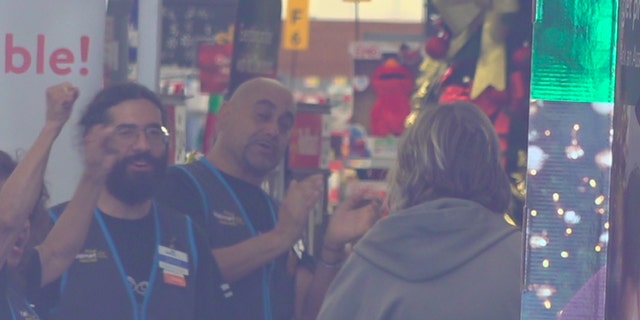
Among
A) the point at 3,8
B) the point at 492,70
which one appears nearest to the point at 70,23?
the point at 3,8

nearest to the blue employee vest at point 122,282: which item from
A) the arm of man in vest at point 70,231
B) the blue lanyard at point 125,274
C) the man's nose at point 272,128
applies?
the blue lanyard at point 125,274

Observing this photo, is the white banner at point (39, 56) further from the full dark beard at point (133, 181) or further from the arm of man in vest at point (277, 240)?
the arm of man in vest at point (277, 240)

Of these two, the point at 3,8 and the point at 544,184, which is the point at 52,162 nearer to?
the point at 3,8

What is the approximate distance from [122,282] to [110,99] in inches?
22.1

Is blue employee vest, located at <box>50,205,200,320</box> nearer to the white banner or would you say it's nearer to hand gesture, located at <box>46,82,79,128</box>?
the white banner

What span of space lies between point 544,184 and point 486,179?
4.51ft

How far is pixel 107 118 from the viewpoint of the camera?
3.62 m

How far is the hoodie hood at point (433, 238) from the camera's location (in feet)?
9.56

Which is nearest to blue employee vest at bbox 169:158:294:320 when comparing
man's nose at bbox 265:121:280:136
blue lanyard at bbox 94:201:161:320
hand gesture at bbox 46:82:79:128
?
man's nose at bbox 265:121:280:136

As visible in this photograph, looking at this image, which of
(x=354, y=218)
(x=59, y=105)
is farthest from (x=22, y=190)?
(x=354, y=218)

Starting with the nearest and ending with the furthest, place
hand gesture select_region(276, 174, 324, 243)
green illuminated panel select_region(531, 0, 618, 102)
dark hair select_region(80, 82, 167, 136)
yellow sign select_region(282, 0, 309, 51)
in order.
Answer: green illuminated panel select_region(531, 0, 618, 102) < dark hair select_region(80, 82, 167, 136) < hand gesture select_region(276, 174, 324, 243) < yellow sign select_region(282, 0, 309, 51)

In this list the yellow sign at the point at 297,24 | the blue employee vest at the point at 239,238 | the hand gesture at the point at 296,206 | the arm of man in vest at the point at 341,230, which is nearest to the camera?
the arm of man in vest at the point at 341,230

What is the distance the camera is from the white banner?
3383 mm

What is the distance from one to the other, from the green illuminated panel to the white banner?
2.05m
